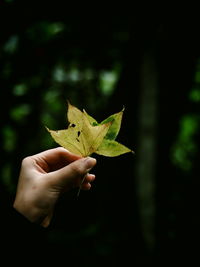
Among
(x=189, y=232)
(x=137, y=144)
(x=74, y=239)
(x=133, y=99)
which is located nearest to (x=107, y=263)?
(x=74, y=239)

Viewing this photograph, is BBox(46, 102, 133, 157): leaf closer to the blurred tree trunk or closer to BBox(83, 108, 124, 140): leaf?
BBox(83, 108, 124, 140): leaf

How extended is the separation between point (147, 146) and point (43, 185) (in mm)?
1330

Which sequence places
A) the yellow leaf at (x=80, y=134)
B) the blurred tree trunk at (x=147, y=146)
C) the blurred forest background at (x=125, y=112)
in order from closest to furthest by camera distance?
1. the yellow leaf at (x=80, y=134)
2. the blurred forest background at (x=125, y=112)
3. the blurred tree trunk at (x=147, y=146)

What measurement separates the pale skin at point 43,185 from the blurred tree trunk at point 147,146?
116 centimetres

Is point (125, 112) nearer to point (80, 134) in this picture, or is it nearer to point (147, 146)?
point (147, 146)

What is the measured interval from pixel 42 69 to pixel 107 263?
1.56 metres

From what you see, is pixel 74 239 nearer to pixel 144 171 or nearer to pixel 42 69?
pixel 144 171

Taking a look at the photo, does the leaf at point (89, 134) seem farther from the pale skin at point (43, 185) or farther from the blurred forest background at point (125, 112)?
the blurred forest background at point (125, 112)

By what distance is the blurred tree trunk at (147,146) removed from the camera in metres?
2.09

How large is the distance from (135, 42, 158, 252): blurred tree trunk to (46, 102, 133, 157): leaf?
50.4 inches

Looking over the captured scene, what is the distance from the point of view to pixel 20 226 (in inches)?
37.8

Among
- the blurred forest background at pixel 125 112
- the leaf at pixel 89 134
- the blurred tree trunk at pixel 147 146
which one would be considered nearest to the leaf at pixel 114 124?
the leaf at pixel 89 134

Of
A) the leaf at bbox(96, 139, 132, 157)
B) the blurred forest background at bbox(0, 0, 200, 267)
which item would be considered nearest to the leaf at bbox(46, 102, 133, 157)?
the leaf at bbox(96, 139, 132, 157)

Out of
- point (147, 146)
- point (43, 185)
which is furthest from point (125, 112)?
point (43, 185)
